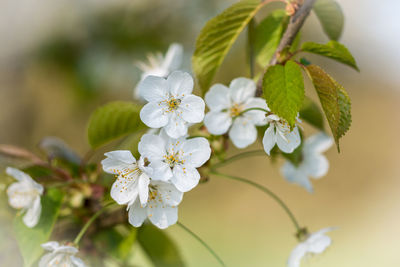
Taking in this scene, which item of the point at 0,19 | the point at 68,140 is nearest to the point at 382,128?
the point at 68,140

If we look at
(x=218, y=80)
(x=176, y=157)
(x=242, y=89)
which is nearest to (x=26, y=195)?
(x=176, y=157)

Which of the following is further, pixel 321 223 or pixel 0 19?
pixel 321 223

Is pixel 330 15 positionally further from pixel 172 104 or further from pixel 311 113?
pixel 172 104

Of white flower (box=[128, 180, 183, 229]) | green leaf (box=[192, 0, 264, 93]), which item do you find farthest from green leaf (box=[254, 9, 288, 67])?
white flower (box=[128, 180, 183, 229])

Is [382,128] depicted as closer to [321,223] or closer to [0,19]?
[321,223]

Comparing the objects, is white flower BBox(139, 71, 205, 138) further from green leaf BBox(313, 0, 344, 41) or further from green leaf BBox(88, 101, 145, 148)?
green leaf BBox(313, 0, 344, 41)
